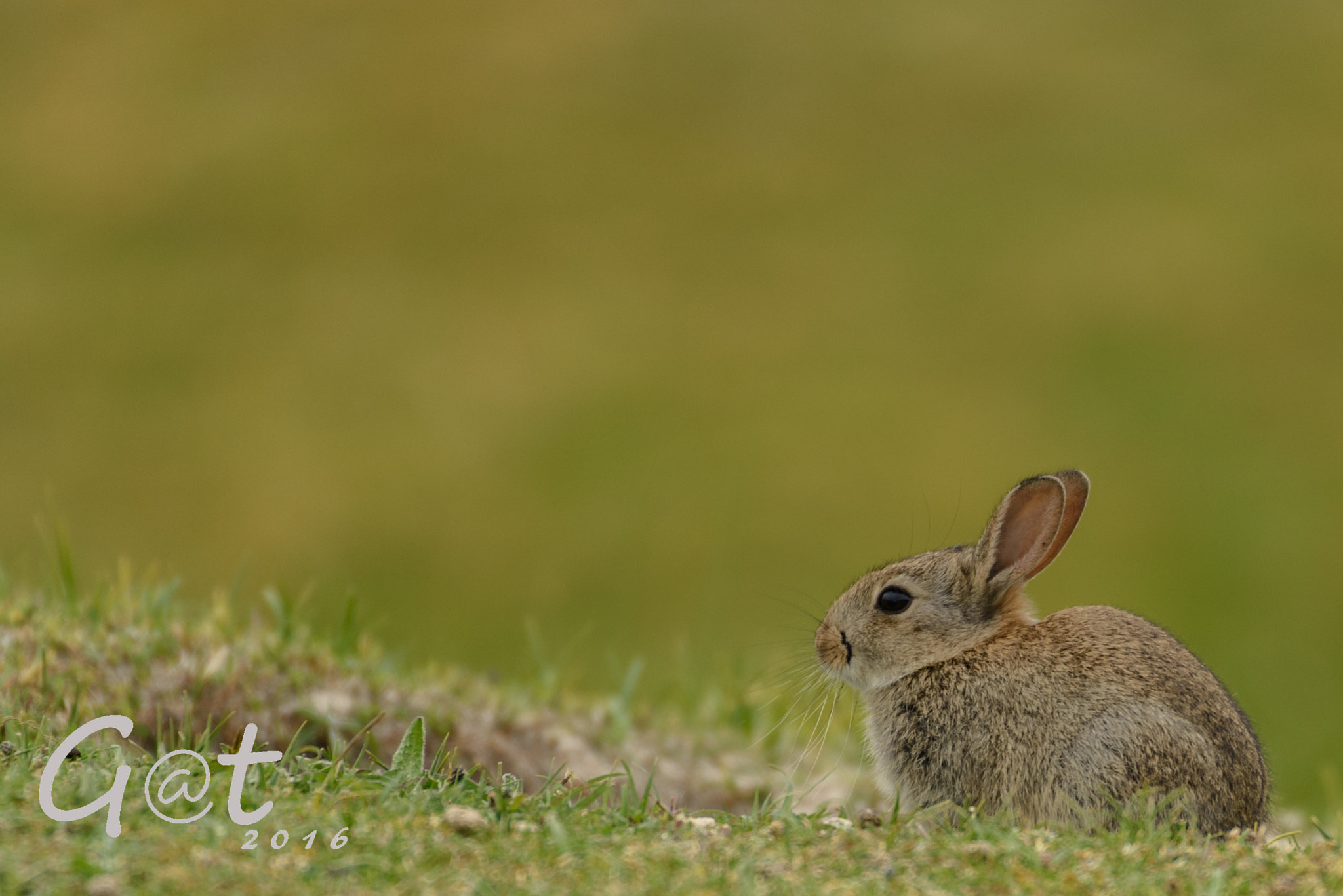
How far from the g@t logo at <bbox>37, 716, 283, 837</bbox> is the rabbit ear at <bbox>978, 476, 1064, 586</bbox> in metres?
2.58

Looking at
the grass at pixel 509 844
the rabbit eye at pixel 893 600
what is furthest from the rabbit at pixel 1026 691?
the grass at pixel 509 844

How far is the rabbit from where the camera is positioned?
13.7 feet

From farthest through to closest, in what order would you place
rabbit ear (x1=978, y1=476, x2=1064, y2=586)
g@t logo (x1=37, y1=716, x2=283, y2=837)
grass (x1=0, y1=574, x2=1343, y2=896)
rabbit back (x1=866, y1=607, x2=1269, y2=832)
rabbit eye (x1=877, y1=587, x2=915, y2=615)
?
rabbit eye (x1=877, y1=587, x2=915, y2=615) < rabbit ear (x1=978, y1=476, x2=1064, y2=586) < rabbit back (x1=866, y1=607, x2=1269, y2=832) < g@t logo (x1=37, y1=716, x2=283, y2=837) < grass (x1=0, y1=574, x2=1343, y2=896)

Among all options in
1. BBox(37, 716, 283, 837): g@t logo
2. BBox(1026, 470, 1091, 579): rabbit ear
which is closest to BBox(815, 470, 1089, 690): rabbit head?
BBox(1026, 470, 1091, 579): rabbit ear

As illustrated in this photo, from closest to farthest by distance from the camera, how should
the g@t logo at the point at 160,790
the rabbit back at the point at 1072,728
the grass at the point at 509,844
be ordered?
1. the grass at the point at 509,844
2. the g@t logo at the point at 160,790
3. the rabbit back at the point at 1072,728

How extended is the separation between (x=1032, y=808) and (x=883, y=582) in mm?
1063

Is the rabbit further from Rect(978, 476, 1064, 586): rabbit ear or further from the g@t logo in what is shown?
the g@t logo

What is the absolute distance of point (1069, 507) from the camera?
483 cm

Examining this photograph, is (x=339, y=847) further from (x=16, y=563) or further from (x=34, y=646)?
(x=16, y=563)

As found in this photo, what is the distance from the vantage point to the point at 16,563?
636 centimetres

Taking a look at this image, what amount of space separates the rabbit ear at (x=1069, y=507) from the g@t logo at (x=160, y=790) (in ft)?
8.94

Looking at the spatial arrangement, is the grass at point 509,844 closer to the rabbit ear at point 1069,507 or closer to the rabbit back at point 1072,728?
the rabbit back at point 1072,728

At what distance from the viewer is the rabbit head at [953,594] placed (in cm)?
481

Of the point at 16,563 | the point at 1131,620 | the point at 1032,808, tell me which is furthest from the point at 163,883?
the point at 16,563
